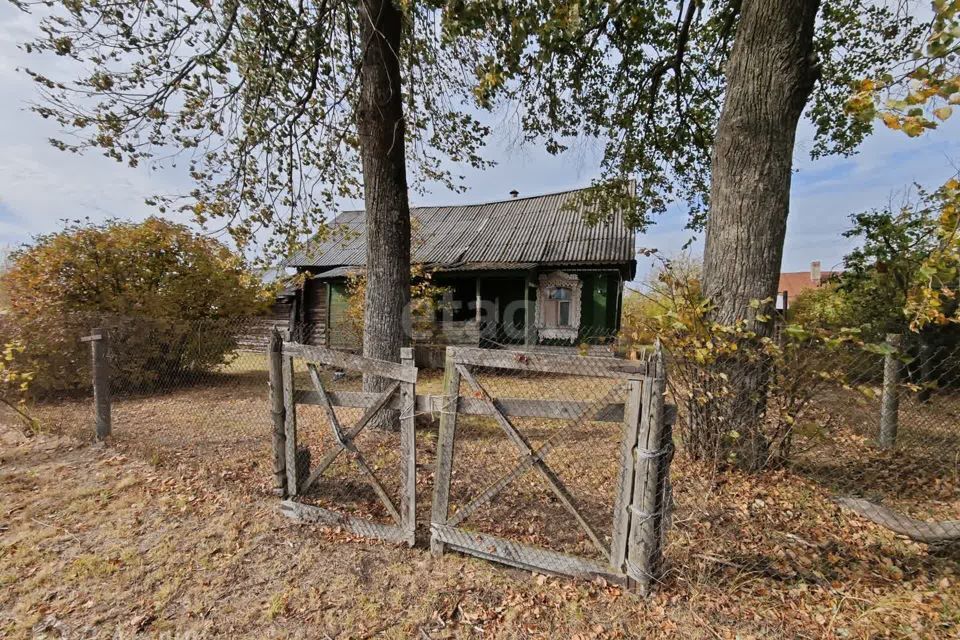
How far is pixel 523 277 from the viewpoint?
13188mm

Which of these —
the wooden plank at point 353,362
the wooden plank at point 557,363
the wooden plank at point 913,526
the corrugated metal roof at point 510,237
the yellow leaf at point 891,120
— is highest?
the corrugated metal roof at point 510,237

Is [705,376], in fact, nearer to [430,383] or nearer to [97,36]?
[430,383]

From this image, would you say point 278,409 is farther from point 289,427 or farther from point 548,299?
point 548,299

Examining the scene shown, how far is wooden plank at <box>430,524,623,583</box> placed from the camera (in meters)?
2.43

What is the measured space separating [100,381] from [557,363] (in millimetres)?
5720

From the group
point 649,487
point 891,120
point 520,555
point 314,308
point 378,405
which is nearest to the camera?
point 891,120

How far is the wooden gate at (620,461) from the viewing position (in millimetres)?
2229

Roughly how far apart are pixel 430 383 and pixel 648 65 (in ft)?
26.5

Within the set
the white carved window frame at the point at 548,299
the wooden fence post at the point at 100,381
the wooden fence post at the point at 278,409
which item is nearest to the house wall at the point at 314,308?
the white carved window frame at the point at 548,299

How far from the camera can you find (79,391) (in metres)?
7.16

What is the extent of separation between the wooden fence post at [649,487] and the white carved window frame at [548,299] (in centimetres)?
1068

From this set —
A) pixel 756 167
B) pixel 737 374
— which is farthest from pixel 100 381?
pixel 756 167

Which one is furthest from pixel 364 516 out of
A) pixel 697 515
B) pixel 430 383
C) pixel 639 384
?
pixel 430 383

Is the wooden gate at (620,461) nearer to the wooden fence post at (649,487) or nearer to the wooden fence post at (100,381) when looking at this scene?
the wooden fence post at (649,487)
